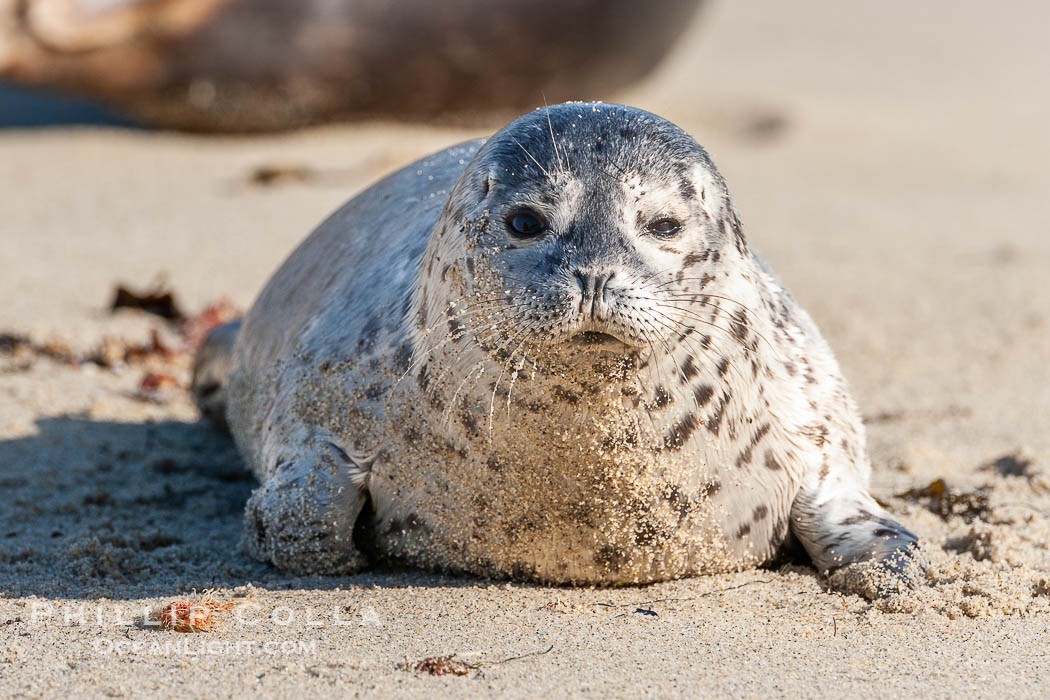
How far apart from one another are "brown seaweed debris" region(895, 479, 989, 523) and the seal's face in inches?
48.9

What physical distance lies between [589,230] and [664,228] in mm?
205

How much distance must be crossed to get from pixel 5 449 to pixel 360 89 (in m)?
5.40

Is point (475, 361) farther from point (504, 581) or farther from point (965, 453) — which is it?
point (965, 453)

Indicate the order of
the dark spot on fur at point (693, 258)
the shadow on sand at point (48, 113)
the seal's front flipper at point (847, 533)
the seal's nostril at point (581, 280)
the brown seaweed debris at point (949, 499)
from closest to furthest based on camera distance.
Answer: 1. the seal's nostril at point (581, 280)
2. the dark spot on fur at point (693, 258)
3. the seal's front flipper at point (847, 533)
4. the brown seaweed debris at point (949, 499)
5. the shadow on sand at point (48, 113)

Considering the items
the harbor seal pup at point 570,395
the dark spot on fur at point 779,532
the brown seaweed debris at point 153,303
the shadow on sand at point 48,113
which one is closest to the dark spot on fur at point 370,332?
the harbor seal pup at point 570,395

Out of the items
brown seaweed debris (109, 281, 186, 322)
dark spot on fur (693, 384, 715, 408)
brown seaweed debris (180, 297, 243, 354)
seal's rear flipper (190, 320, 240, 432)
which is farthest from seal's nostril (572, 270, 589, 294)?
brown seaweed debris (109, 281, 186, 322)

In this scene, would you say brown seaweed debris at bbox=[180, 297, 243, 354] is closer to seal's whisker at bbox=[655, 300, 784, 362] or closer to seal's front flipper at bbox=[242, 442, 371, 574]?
seal's front flipper at bbox=[242, 442, 371, 574]

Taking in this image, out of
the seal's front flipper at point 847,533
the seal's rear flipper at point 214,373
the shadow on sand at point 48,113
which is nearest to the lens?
the seal's front flipper at point 847,533

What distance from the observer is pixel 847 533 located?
130 inches

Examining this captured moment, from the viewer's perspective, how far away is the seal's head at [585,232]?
2.66 metres

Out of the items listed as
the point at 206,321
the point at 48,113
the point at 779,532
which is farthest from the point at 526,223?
the point at 48,113

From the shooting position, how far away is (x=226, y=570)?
11.1ft

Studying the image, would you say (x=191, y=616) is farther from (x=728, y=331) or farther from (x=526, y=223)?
(x=728, y=331)

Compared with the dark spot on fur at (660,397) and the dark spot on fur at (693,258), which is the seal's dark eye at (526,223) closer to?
the dark spot on fur at (693,258)
